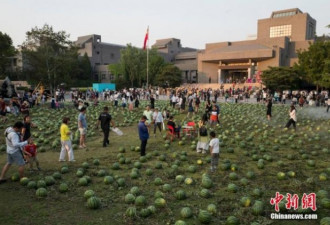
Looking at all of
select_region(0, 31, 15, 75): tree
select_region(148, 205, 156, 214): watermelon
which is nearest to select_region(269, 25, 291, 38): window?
select_region(0, 31, 15, 75): tree

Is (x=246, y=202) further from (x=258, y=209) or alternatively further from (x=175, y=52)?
(x=175, y=52)

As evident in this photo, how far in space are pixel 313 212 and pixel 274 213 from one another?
0.91 meters

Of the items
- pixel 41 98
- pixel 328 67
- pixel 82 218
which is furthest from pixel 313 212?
pixel 41 98

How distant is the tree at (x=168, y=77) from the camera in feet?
217

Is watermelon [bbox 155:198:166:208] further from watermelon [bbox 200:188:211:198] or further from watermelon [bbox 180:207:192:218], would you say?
watermelon [bbox 200:188:211:198]

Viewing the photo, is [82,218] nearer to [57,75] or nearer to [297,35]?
[57,75]

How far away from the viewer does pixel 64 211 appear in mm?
6508

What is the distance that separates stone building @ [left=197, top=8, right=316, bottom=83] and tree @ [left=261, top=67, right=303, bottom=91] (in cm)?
1187

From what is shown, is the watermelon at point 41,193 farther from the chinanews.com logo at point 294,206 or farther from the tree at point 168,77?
the tree at point 168,77

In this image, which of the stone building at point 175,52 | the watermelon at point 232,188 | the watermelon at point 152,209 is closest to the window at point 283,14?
the stone building at point 175,52

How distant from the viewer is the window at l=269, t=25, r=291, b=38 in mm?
81419

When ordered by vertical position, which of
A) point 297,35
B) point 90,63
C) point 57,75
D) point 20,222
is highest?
point 297,35

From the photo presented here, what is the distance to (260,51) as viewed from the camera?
65.6 metres

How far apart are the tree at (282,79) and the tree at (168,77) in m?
23.6
